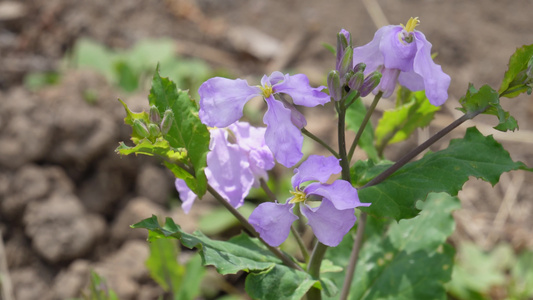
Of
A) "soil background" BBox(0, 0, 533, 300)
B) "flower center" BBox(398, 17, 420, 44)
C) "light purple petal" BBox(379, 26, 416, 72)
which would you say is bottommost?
"soil background" BBox(0, 0, 533, 300)

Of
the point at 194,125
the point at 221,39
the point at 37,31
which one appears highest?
the point at 194,125

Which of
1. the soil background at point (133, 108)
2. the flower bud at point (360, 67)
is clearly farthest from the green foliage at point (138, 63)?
the flower bud at point (360, 67)

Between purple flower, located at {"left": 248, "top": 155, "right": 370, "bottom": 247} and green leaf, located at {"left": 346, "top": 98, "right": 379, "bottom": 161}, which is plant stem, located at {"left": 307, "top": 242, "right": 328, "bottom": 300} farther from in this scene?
green leaf, located at {"left": 346, "top": 98, "right": 379, "bottom": 161}

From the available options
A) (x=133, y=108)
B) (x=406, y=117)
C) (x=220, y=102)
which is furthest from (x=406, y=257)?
(x=133, y=108)

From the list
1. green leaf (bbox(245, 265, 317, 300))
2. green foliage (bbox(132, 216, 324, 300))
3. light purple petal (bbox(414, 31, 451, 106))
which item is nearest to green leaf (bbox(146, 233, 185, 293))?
green foliage (bbox(132, 216, 324, 300))

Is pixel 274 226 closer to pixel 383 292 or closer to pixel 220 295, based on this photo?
pixel 383 292

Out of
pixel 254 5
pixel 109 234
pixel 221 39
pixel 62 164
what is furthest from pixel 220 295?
pixel 254 5

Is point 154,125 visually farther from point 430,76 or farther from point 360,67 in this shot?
point 430,76
